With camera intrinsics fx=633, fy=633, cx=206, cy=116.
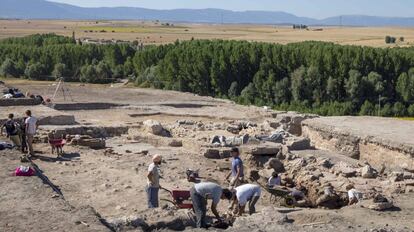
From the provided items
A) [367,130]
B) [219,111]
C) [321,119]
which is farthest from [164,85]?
[367,130]

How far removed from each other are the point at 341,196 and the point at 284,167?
297cm

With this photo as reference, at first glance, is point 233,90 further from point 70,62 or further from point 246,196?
point 246,196

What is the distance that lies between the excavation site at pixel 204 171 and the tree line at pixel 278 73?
13.4m

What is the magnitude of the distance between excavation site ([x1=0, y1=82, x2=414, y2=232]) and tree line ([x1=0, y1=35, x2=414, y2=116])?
43.8ft

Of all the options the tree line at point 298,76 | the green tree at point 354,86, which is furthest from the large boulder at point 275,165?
the green tree at point 354,86

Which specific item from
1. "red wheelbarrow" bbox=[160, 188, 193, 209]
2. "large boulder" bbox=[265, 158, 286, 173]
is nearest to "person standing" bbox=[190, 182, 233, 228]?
Answer: "red wheelbarrow" bbox=[160, 188, 193, 209]

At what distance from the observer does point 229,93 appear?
45938 millimetres

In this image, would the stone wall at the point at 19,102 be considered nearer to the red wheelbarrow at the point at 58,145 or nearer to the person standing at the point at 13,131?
the person standing at the point at 13,131

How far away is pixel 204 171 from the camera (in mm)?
16469

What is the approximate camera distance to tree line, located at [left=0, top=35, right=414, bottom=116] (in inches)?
1614

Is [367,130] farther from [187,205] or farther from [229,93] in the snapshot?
[229,93]

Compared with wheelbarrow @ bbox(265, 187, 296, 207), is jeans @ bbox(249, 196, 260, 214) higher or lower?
higher

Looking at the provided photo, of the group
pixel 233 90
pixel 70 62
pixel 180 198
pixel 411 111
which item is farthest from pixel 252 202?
pixel 70 62

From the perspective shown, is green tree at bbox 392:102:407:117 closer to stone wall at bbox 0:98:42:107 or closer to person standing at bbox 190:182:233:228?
stone wall at bbox 0:98:42:107
